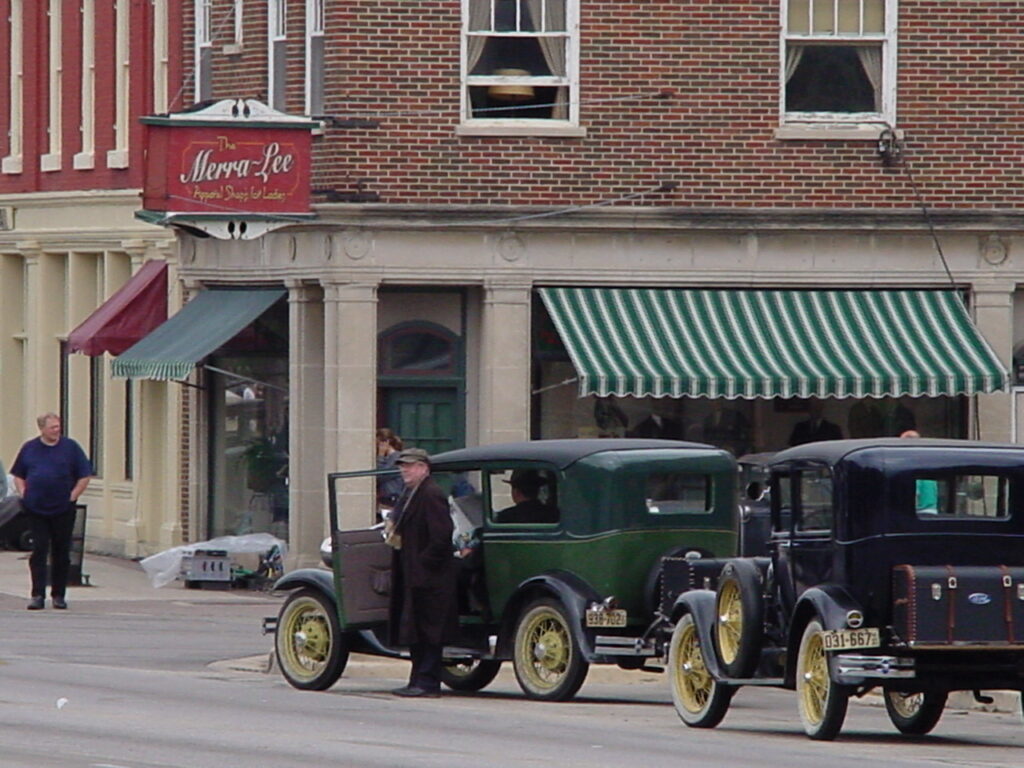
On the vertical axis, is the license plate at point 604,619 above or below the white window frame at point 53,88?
below

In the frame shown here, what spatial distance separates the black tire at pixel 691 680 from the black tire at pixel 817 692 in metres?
0.68

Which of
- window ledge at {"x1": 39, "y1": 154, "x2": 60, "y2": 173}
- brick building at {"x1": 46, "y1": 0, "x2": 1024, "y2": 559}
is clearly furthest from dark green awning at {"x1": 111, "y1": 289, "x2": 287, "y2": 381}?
window ledge at {"x1": 39, "y1": 154, "x2": 60, "y2": 173}

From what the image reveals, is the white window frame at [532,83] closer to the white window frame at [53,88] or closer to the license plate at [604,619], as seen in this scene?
the white window frame at [53,88]

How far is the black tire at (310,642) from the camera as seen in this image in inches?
709

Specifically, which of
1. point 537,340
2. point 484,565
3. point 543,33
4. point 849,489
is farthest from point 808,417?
point 849,489

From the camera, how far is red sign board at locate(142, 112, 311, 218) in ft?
85.5

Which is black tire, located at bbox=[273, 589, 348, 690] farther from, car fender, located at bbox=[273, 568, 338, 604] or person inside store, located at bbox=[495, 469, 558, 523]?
person inside store, located at bbox=[495, 469, 558, 523]

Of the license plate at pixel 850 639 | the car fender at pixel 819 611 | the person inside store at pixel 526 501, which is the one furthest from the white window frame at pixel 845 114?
the license plate at pixel 850 639

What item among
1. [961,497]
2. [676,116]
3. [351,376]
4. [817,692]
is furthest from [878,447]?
[676,116]

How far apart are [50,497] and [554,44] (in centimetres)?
679

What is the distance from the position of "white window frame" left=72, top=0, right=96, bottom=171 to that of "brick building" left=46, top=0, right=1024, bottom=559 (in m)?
6.80

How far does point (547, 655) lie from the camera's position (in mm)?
17328

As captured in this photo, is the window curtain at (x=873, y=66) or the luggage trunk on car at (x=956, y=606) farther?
the window curtain at (x=873, y=66)

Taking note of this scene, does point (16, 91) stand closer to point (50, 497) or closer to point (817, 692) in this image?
point (50, 497)
